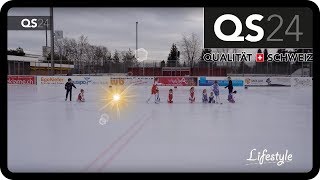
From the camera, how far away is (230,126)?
744cm

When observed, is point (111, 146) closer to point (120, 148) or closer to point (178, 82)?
point (120, 148)

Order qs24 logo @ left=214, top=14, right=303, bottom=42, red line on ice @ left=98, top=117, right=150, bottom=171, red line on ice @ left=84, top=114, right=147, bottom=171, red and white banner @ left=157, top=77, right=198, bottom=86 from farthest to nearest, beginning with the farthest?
→ red and white banner @ left=157, top=77, right=198, bottom=86 < red line on ice @ left=84, top=114, right=147, bottom=171 < red line on ice @ left=98, top=117, right=150, bottom=171 < qs24 logo @ left=214, top=14, right=303, bottom=42

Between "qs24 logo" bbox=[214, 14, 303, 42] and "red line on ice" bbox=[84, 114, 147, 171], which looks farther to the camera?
"red line on ice" bbox=[84, 114, 147, 171]

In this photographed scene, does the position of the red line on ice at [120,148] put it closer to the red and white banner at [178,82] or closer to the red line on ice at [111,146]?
the red line on ice at [111,146]

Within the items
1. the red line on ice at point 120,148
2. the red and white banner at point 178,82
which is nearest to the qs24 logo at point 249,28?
the red line on ice at point 120,148

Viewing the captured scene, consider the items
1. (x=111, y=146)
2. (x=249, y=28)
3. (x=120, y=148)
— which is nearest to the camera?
(x=249, y=28)

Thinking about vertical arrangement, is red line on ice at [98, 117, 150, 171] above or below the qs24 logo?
below

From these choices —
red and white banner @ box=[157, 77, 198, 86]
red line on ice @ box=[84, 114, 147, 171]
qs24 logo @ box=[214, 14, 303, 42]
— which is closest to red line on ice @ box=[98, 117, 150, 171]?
red line on ice @ box=[84, 114, 147, 171]

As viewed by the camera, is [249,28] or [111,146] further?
[111,146]

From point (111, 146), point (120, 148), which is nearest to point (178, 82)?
point (111, 146)

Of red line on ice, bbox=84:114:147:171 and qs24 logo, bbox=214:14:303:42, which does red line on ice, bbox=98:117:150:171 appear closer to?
red line on ice, bbox=84:114:147:171

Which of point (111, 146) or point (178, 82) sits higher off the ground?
point (178, 82)
